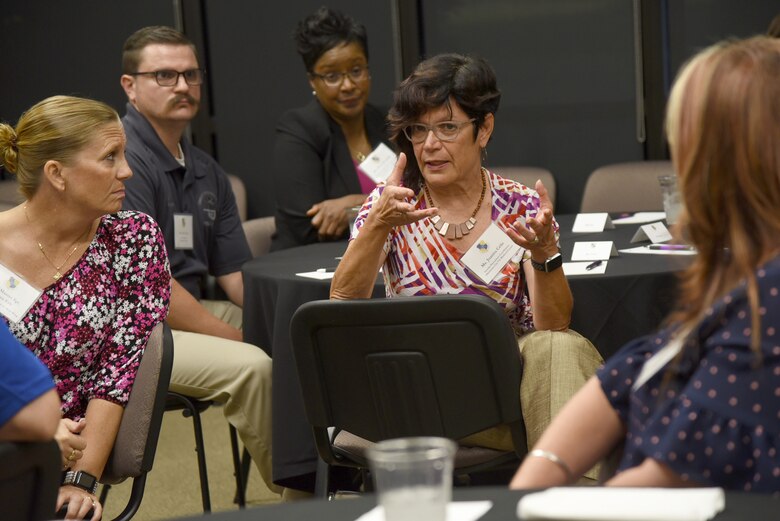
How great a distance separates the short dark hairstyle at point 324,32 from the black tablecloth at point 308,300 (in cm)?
125

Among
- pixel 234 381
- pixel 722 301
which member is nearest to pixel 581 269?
pixel 234 381

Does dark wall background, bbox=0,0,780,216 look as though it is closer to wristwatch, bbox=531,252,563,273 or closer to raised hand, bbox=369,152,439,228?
wristwatch, bbox=531,252,563,273

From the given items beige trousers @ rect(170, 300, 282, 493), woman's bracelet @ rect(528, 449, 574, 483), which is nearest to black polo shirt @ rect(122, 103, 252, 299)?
beige trousers @ rect(170, 300, 282, 493)

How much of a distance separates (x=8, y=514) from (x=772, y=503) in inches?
46.4

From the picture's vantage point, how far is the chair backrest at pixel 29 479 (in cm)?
174

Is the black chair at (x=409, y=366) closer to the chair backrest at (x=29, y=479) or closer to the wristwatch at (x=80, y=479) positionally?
the wristwatch at (x=80, y=479)

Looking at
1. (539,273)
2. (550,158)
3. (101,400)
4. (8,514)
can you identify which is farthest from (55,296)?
(550,158)

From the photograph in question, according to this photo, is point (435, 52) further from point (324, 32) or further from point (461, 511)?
point (461, 511)

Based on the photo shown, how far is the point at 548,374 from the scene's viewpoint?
2.47m

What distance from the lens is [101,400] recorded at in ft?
8.48

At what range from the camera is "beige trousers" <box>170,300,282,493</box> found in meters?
3.49

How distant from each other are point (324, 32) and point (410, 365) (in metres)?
2.58

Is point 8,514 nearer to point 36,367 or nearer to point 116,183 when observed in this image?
point 36,367

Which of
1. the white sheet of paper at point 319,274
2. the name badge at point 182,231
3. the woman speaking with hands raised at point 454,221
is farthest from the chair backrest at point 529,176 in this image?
the woman speaking with hands raised at point 454,221
